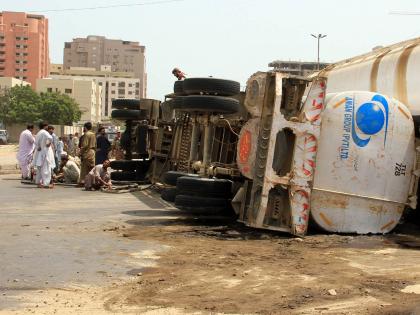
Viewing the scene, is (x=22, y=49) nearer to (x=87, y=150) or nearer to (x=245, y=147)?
(x=87, y=150)

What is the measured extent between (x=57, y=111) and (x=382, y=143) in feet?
261

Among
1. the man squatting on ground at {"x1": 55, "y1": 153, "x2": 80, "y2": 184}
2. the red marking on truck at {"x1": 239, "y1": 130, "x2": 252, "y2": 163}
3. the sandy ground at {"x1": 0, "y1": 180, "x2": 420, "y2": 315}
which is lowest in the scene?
the man squatting on ground at {"x1": 55, "y1": 153, "x2": 80, "y2": 184}

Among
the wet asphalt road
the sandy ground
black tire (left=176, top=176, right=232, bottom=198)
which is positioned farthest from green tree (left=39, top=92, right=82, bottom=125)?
the sandy ground

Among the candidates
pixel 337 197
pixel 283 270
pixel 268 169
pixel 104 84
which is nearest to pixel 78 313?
pixel 283 270

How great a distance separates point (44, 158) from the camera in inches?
572

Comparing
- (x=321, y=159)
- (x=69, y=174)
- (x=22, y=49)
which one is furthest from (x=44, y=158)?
(x=22, y=49)

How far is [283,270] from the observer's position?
5812mm

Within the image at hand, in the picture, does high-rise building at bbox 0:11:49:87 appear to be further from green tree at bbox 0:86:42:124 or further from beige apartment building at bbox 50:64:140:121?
green tree at bbox 0:86:42:124

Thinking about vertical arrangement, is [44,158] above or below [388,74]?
below

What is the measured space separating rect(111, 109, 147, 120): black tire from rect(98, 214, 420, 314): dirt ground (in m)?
7.35

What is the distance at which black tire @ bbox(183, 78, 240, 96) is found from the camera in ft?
29.0

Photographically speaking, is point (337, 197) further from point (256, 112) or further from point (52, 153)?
point (52, 153)

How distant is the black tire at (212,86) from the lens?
29.0ft

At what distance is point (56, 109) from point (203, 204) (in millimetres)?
78353
